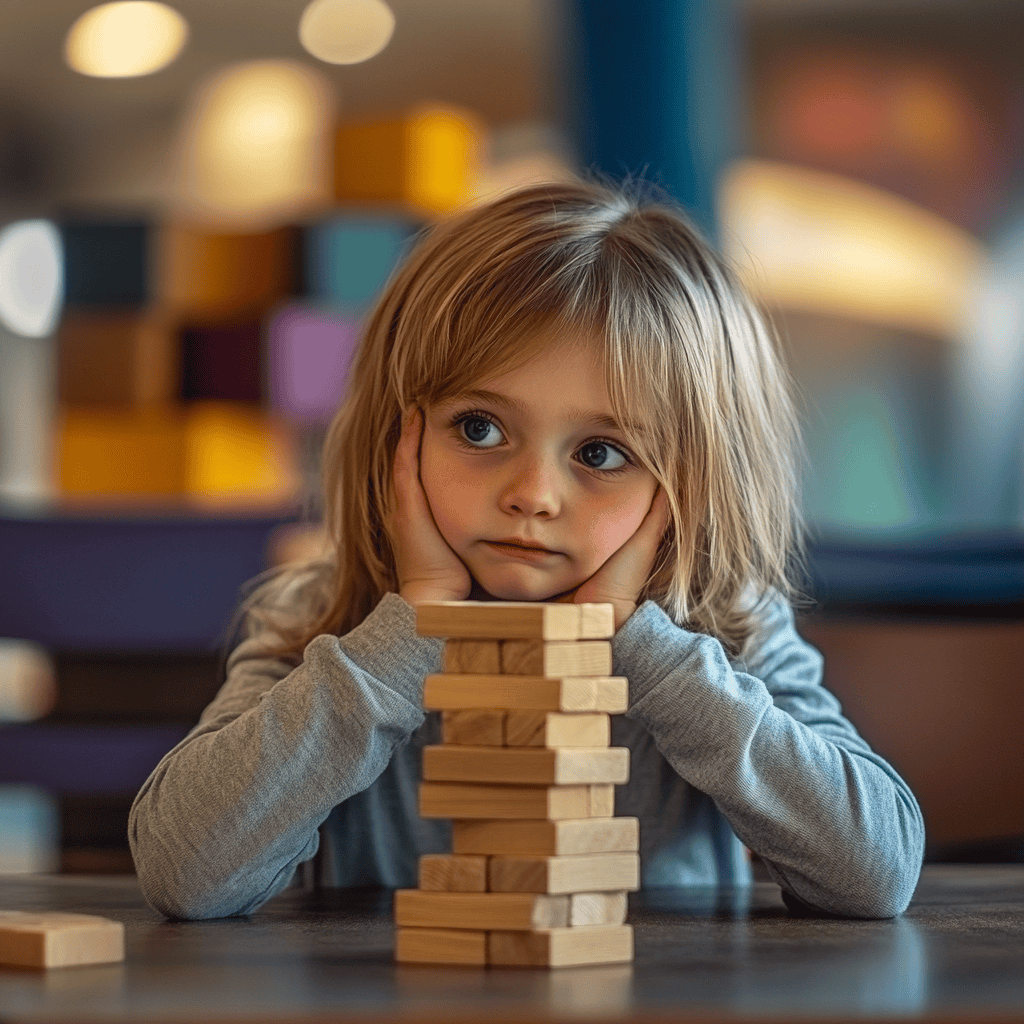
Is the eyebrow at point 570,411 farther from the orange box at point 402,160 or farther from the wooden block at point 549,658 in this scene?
the orange box at point 402,160

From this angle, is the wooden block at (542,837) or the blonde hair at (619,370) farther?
the blonde hair at (619,370)

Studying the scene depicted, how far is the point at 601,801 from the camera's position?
80cm

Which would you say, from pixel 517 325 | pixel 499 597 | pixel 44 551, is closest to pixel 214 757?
pixel 499 597

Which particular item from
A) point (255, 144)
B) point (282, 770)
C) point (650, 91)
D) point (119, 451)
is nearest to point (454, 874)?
point (282, 770)

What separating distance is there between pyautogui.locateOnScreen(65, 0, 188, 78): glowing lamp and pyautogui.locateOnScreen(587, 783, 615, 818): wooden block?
6.91 meters

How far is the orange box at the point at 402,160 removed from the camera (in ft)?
17.9

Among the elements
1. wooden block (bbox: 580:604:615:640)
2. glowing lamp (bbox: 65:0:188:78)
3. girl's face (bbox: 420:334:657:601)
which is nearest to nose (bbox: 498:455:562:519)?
girl's face (bbox: 420:334:657:601)

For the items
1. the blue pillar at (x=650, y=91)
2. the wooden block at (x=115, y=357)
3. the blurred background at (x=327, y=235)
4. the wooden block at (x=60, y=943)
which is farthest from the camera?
the wooden block at (x=115, y=357)

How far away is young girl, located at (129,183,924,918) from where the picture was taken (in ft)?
3.37

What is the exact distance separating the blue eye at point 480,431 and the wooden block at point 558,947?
43 centimetres

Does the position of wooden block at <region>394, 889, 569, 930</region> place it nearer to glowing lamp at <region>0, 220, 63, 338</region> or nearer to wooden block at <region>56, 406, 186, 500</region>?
wooden block at <region>56, 406, 186, 500</region>

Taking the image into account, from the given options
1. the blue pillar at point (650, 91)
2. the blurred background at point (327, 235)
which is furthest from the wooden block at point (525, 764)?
the blue pillar at point (650, 91)

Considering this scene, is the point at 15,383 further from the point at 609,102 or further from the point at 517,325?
the point at 517,325

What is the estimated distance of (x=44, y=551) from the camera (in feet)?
9.29
